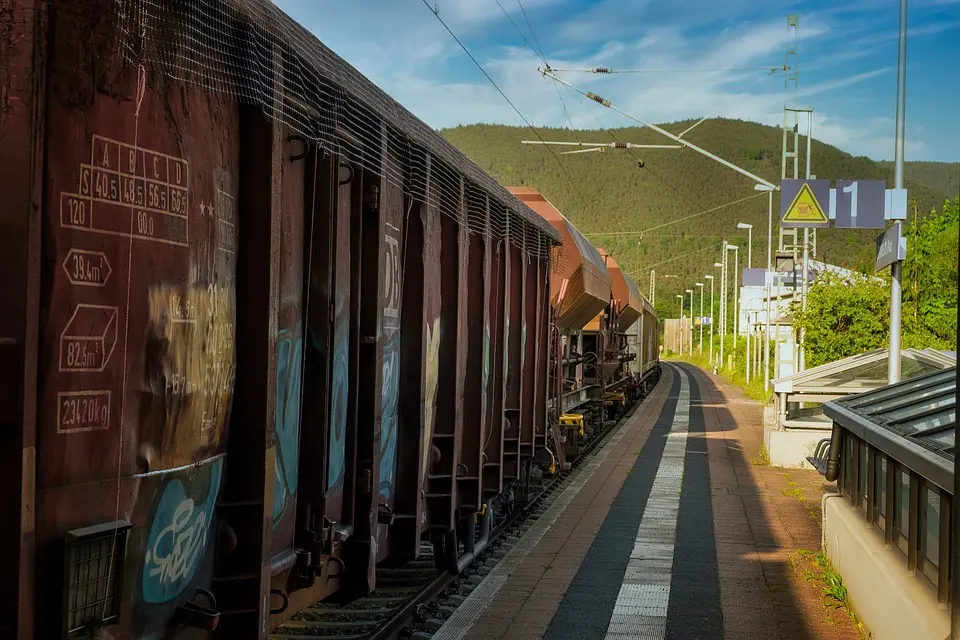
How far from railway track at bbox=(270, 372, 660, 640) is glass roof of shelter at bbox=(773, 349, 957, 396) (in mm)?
7343

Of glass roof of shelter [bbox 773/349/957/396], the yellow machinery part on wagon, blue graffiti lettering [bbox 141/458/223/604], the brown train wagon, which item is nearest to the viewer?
the brown train wagon

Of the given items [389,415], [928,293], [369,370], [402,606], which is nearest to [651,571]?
[402,606]

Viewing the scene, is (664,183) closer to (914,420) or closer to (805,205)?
(805,205)

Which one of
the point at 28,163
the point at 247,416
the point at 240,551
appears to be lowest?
the point at 240,551

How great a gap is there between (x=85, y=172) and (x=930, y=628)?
189 inches

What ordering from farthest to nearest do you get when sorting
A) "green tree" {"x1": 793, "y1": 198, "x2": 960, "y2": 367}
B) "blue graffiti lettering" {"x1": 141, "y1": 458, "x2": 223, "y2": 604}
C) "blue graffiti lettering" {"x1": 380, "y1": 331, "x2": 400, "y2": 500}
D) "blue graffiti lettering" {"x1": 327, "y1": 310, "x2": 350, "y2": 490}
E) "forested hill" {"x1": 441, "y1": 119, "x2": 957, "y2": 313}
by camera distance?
"forested hill" {"x1": 441, "y1": 119, "x2": 957, "y2": 313}
"green tree" {"x1": 793, "y1": 198, "x2": 960, "y2": 367}
"blue graffiti lettering" {"x1": 380, "y1": 331, "x2": 400, "y2": 500}
"blue graffiti lettering" {"x1": 327, "y1": 310, "x2": 350, "y2": 490}
"blue graffiti lettering" {"x1": 141, "y1": 458, "x2": 223, "y2": 604}

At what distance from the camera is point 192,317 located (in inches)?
132

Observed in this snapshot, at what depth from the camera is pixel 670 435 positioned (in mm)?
24000

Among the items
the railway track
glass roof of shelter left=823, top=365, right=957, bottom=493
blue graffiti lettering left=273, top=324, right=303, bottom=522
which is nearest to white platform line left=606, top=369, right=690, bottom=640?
the railway track

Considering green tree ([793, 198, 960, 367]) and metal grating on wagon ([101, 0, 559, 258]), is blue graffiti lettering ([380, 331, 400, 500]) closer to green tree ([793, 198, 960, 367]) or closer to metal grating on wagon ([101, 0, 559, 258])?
metal grating on wagon ([101, 0, 559, 258])

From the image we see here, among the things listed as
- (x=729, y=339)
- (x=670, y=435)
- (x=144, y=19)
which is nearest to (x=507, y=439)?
(x=144, y=19)

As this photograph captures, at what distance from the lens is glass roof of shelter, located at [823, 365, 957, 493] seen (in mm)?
5875

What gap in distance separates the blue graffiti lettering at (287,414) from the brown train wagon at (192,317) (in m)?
0.02

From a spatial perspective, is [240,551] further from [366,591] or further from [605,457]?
[605,457]
